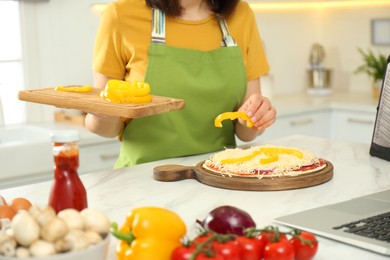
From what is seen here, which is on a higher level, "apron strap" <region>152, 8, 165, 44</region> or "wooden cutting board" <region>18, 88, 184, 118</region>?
"apron strap" <region>152, 8, 165, 44</region>

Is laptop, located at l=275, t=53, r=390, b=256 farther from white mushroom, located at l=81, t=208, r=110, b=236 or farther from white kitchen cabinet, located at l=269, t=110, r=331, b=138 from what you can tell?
white kitchen cabinet, located at l=269, t=110, r=331, b=138

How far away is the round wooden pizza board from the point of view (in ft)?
5.41

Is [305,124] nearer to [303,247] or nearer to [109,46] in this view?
[109,46]

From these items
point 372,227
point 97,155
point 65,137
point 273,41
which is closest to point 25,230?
point 65,137

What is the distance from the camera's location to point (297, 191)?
5.42 feet

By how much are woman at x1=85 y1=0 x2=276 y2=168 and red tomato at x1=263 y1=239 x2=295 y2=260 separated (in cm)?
Answer: 96

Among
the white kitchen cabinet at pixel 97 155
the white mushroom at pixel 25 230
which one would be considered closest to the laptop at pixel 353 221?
the white mushroom at pixel 25 230

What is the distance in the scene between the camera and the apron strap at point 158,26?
6.82 ft

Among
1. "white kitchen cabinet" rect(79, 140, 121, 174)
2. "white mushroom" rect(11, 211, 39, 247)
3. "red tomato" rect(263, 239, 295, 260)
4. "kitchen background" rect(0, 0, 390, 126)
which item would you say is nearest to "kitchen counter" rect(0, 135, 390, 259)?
"red tomato" rect(263, 239, 295, 260)

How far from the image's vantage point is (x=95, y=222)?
1.01 m

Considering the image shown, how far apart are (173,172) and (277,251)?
736 mm

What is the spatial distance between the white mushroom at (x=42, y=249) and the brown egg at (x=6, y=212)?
292 mm

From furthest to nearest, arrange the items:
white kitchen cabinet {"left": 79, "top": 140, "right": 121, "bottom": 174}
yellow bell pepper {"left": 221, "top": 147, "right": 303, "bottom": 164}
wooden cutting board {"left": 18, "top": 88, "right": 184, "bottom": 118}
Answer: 1. white kitchen cabinet {"left": 79, "top": 140, "right": 121, "bottom": 174}
2. yellow bell pepper {"left": 221, "top": 147, "right": 303, "bottom": 164}
3. wooden cutting board {"left": 18, "top": 88, "right": 184, "bottom": 118}

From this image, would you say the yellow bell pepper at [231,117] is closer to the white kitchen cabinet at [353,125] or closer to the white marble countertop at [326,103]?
the white marble countertop at [326,103]
